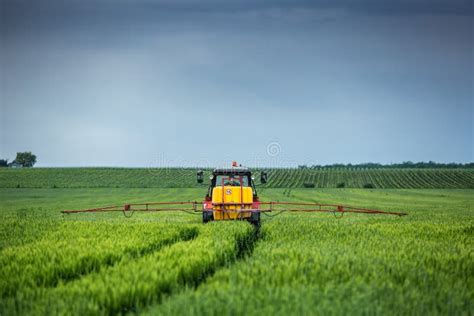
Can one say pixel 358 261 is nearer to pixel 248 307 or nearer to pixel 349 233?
pixel 248 307

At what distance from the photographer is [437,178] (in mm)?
89562

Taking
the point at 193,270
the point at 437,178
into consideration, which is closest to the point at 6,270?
the point at 193,270

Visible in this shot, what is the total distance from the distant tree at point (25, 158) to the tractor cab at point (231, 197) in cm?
15384

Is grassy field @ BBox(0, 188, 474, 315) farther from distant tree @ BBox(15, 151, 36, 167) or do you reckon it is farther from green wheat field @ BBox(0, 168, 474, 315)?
distant tree @ BBox(15, 151, 36, 167)

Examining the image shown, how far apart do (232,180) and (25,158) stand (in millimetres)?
155109

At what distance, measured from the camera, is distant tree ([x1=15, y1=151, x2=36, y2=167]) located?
155 m

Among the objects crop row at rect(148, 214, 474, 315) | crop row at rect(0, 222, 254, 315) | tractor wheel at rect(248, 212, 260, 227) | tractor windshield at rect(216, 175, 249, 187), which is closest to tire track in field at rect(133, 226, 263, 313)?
crop row at rect(0, 222, 254, 315)

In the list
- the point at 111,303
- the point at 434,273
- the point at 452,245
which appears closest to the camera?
the point at 111,303

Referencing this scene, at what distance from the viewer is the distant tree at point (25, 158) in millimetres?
155375

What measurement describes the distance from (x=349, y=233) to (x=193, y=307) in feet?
29.1

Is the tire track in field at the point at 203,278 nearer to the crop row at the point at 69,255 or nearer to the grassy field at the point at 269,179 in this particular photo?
the crop row at the point at 69,255

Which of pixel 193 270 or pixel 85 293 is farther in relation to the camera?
pixel 193 270

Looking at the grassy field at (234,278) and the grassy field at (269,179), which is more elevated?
the grassy field at (269,179)

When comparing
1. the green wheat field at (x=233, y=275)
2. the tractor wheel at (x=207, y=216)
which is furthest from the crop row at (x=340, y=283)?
the tractor wheel at (x=207, y=216)
